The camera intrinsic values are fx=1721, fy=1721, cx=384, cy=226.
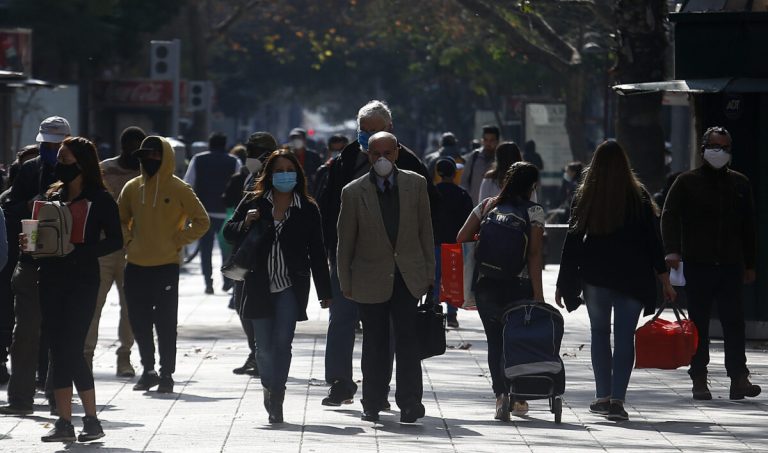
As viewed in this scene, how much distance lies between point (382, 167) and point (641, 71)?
8.74 metres

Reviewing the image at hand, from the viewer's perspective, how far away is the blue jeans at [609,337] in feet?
31.7

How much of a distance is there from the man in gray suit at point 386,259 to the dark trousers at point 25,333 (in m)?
1.93

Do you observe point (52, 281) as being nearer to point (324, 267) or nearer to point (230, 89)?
point (324, 267)

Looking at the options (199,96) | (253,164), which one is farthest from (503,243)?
(199,96)

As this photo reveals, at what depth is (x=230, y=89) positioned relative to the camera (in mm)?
69438

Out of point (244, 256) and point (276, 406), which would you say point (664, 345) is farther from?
point (244, 256)

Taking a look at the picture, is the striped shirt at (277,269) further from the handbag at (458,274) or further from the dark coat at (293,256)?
the handbag at (458,274)

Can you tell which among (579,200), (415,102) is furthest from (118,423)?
(415,102)

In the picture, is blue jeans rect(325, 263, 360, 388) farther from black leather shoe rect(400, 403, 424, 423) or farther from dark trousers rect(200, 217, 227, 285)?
dark trousers rect(200, 217, 227, 285)

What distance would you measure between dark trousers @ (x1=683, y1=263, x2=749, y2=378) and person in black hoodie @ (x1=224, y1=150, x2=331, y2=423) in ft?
8.36

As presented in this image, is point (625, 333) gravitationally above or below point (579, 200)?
below

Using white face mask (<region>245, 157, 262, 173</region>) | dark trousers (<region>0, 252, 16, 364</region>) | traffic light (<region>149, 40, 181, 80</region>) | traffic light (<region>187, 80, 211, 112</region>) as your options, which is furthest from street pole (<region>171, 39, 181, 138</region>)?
dark trousers (<region>0, 252, 16, 364</region>)

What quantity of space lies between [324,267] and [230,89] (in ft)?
199

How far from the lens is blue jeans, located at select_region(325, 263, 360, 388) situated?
33.5ft
